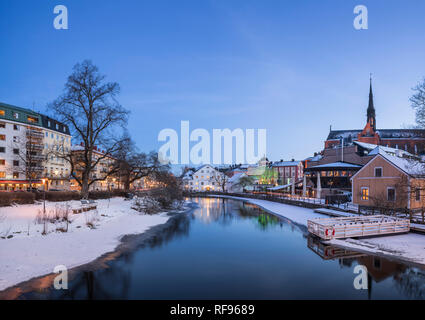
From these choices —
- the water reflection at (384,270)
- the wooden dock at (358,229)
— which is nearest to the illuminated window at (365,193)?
the wooden dock at (358,229)

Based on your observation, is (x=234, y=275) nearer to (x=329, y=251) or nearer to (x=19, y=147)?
(x=329, y=251)

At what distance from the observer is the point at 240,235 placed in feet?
65.1

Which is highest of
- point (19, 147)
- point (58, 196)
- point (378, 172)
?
point (19, 147)

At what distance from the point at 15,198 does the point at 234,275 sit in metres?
21.8

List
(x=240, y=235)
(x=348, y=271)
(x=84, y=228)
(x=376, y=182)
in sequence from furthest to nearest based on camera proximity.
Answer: (x=376, y=182) → (x=240, y=235) → (x=84, y=228) → (x=348, y=271)

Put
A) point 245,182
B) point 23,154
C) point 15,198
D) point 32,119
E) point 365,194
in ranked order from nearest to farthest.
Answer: point 15,198 → point 365,194 → point 23,154 → point 32,119 → point 245,182

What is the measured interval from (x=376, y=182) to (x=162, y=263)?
84.0 feet

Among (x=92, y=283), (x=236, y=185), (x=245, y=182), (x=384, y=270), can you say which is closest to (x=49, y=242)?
(x=92, y=283)

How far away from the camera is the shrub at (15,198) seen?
20466 mm

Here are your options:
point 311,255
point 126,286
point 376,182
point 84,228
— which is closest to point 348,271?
point 311,255

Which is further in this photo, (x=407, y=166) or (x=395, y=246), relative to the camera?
(x=407, y=166)

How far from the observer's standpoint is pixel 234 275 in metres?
10.9

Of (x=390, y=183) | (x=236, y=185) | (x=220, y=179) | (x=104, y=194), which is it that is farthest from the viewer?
(x=220, y=179)
